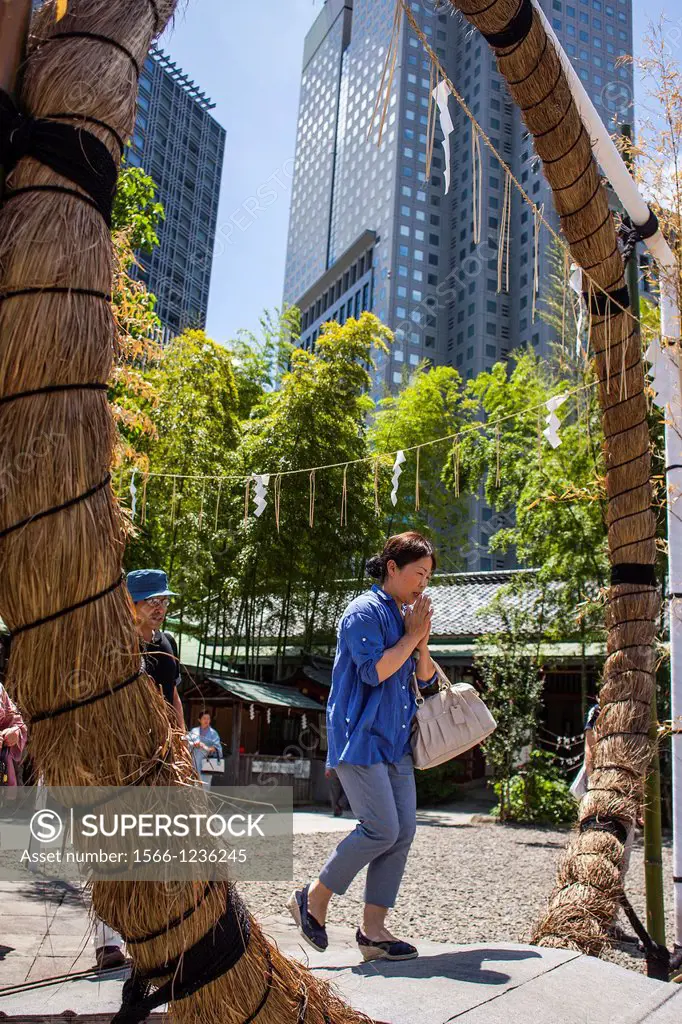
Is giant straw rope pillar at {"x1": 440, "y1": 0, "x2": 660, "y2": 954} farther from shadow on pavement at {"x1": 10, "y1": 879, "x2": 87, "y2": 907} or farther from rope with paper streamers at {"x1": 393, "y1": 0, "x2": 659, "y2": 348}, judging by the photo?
shadow on pavement at {"x1": 10, "y1": 879, "x2": 87, "y2": 907}

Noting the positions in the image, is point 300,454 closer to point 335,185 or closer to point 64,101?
point 64,101

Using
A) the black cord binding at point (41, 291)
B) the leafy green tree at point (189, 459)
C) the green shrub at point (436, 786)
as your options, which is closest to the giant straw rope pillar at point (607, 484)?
the black cord binding at point (41, 291)

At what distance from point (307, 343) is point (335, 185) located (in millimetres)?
9219

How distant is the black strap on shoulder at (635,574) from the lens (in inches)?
132

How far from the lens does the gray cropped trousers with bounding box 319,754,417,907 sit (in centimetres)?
241

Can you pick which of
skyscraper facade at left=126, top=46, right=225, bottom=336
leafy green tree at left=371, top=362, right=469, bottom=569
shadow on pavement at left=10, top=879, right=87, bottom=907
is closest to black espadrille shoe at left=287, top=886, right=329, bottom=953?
shadow on pavement at left=10, top=879, right=87, bottom=907

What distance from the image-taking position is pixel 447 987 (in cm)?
211

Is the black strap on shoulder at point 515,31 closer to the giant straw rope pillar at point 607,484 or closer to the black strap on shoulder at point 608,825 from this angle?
the giant straw rope pillar at point 607,484

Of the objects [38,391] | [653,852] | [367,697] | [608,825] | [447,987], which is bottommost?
[447,987]

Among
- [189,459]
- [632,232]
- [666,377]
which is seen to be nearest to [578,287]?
[632,232]

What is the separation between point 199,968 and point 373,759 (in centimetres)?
134

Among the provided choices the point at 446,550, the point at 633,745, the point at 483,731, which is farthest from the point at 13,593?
the point at 446,550

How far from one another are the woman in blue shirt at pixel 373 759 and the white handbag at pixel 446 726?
41 mm

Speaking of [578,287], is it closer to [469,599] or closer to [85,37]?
[85,37]
